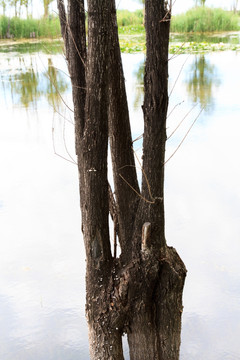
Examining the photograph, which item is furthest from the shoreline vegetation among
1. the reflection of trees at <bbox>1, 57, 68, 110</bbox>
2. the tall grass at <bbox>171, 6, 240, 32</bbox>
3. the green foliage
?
the reflection of trees at <bbox>1, 57, 68, 110</bbox>

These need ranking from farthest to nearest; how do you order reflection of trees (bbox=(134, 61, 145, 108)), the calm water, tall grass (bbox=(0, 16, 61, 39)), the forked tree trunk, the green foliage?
1. the green foliage
2. tall grass (bbox=(0, 16, 61, 39))
3. reflection of trees (bbox=(134, 61, 145, 108))
4. the calm water
5. the forked tree trunk

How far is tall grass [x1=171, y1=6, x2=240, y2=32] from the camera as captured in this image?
1227 cm

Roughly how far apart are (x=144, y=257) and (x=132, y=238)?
0.09m

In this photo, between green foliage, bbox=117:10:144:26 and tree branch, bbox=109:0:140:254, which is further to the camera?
green foliage, bbox=117:10:144:26

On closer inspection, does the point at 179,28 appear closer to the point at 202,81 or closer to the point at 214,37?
the point at 214,37

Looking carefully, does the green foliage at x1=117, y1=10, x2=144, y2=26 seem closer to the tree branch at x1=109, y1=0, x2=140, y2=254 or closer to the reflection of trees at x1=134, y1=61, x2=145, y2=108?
the reflection of trees at x1=134, y1=61, x2=145, y2=108

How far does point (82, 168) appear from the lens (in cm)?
187

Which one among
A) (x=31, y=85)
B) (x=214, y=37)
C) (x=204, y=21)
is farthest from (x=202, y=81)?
(x=204, y=21)

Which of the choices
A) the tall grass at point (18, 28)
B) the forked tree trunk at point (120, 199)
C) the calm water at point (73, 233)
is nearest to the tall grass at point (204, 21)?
the tall grass at point (18, 28)

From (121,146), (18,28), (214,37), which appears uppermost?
(18,28)

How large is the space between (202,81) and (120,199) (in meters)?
5.06

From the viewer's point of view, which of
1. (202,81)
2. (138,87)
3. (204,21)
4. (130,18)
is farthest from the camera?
(130,18)

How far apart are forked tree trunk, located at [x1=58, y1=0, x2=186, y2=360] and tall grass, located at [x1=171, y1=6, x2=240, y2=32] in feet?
35.9

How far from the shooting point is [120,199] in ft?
6.31
